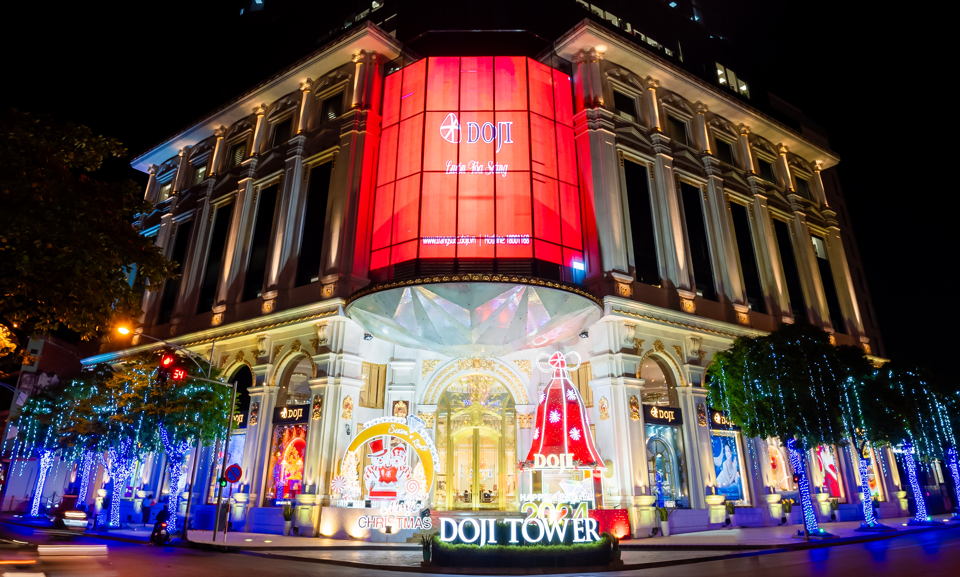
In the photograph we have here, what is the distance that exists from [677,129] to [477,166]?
48.8 ft

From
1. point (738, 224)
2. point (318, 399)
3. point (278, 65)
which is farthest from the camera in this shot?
point (278, 65)

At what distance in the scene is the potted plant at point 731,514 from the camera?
25.5 meters

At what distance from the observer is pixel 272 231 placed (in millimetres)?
31344

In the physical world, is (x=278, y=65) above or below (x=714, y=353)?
above

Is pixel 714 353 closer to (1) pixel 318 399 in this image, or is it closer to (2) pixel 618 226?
(2) pixel 618 226

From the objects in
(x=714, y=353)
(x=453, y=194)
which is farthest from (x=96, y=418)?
(x=714, y=353)

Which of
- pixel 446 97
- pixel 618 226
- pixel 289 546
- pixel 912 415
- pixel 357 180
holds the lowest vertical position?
pixel 289 546

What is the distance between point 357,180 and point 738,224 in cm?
2203

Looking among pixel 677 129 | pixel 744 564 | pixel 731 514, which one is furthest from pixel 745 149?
pixel 744 564

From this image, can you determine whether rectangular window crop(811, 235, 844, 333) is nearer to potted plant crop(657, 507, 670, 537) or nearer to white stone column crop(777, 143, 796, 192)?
white stone column crop(777, 143, 796, 192)

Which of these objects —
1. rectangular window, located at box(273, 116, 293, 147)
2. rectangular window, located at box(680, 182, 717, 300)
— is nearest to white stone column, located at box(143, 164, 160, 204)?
rectangular window, located at box(273, 116, 293, 147)

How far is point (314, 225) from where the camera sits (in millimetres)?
29797

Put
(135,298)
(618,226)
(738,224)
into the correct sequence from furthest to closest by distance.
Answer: (738,224), (618,226), (135,298)

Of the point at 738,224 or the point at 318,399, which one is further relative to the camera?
the point at 738,224
